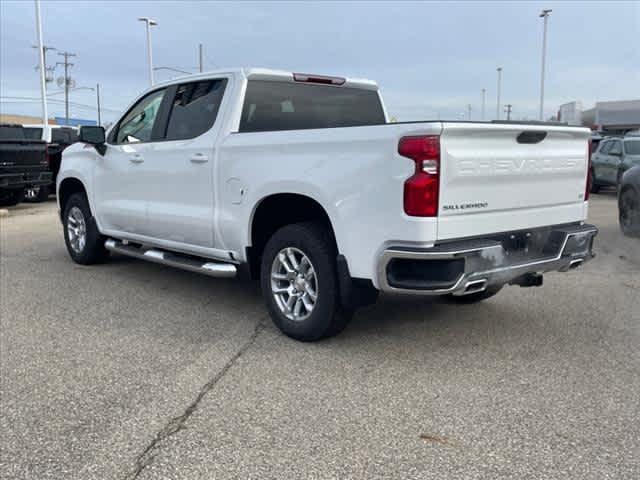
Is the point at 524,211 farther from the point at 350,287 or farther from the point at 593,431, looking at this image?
the point at 593,431

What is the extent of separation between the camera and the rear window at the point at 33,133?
1611 centimetres

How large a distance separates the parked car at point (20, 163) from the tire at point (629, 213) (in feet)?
38.7

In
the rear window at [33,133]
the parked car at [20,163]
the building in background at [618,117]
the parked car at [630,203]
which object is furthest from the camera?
the building in background at [618,117]

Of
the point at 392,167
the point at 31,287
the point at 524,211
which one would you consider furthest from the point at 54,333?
the point at 524,211

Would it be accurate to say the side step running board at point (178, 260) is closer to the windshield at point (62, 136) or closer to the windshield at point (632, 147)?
the windshield at point (62, 136)

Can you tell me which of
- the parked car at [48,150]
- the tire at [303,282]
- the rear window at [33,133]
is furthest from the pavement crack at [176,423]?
the rear window at [33,133]

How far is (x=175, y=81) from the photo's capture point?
6035 mm

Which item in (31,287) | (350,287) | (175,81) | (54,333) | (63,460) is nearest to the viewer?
(63,460)

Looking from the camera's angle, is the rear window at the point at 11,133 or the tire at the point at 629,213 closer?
the tire at the point at 629,213

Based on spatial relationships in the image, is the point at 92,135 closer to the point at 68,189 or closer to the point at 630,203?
the point at 68,189

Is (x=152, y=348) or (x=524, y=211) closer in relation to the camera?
(x=524, y=211)

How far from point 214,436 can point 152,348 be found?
1.55 metres

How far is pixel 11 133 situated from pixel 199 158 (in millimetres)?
11635

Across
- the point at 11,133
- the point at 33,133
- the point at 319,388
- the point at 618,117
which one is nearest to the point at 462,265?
the point at 319,388
